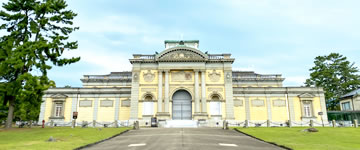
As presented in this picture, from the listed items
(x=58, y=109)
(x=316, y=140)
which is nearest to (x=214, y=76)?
(x=316, y=140)

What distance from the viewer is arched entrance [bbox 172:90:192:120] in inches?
1355

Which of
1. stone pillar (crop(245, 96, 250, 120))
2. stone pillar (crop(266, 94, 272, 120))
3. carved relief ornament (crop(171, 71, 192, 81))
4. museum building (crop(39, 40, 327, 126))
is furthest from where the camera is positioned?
stone pillar (crop(245, 96, 250, 120))

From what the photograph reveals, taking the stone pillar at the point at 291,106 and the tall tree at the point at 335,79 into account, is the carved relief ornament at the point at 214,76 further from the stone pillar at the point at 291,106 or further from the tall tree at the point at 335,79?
the tall tree at the point at 335,79

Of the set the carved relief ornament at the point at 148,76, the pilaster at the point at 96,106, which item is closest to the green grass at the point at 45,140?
the pilaster at the point at 96,106

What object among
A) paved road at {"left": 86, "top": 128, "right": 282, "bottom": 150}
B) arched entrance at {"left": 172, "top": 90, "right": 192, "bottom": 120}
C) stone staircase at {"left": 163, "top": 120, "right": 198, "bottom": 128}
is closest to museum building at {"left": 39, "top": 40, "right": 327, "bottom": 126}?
arched entrance at {"left": 172, "top": 90, "right": 192, "bottom": 120}

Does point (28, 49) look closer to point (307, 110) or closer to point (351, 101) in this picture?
point (307, 110)

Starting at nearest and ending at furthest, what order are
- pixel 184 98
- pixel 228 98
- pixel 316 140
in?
pixel 316 140 → pixel 228 98 → pixel 184 98

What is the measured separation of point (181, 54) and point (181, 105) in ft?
25.7

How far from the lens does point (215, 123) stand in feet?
107

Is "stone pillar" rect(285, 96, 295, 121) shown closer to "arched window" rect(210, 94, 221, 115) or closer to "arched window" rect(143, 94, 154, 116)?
"arched window" rect(210, 94, 221, 115)

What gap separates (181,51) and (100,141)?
22326 millimetres

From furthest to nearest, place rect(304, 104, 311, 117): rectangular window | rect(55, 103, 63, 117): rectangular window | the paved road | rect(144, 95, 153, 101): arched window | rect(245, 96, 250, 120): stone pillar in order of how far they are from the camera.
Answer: rect(55, 103, 63, 117): rectangular window, rect(245, 96, 250, 120): stone pillar, rect(304, 104, 311, 117): rectangular window, rect(144, 95, 153, 101): arched window, the paved road

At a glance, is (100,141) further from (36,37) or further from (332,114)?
(332,114)

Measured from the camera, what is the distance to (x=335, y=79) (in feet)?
156
